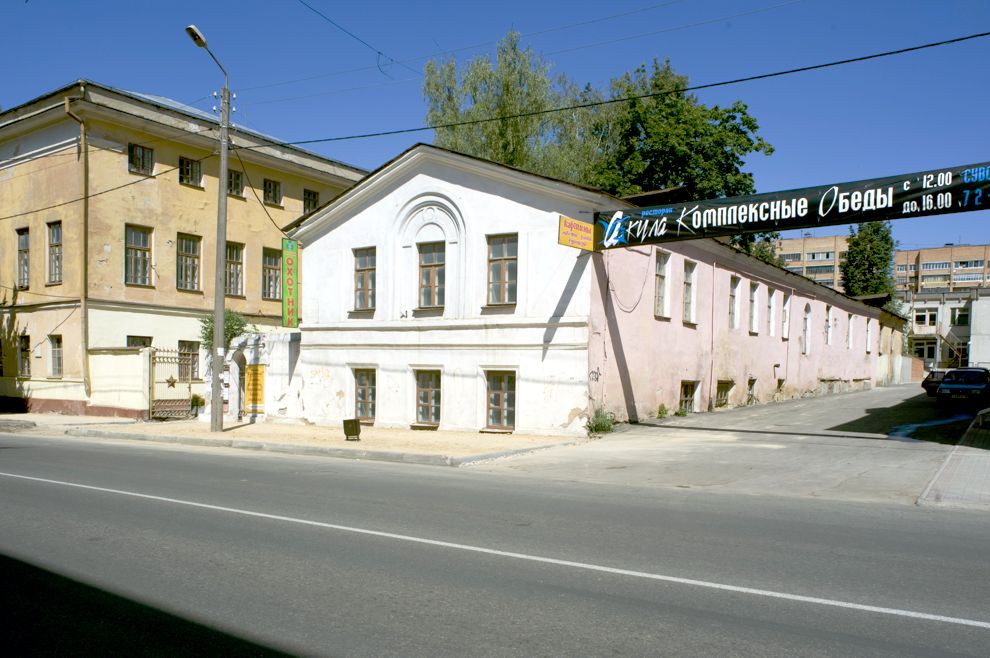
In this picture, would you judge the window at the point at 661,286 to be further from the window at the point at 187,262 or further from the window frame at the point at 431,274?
the window at the point at 187,262

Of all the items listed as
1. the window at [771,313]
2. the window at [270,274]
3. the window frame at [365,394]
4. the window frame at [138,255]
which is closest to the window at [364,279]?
the window frame at [365,394]

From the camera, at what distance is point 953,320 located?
262 ft

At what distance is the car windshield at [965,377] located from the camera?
30281 millimetres

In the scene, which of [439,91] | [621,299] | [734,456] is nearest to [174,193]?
[439,91]

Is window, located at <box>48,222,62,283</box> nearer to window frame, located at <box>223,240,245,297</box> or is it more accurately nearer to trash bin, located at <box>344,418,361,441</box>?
window frame, located at <box>223,240,245,297</box>

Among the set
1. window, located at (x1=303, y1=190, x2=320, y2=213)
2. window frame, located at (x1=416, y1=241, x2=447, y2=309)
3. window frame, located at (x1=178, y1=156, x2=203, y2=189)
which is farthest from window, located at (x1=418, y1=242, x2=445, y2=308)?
window, located at (x1=303, y1=190, x2=320, y2=213)

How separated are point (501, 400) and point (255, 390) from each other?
9013 millimetres

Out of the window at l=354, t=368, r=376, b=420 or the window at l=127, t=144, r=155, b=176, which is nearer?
the window at l=354, t=368, r=376, b=420

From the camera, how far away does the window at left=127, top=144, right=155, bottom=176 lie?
2895cm

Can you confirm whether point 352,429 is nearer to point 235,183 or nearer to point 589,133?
point 235,183

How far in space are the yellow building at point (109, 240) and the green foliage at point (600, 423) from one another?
15.6 meters

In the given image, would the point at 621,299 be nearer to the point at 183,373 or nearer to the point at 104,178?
the point at 183,373

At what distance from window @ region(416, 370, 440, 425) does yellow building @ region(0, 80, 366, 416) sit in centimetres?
1034

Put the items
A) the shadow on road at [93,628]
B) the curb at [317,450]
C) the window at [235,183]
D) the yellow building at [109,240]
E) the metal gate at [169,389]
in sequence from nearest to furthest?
1. the shadow on road at [93,628]
2. the curb at [317,450]
3. the metal gate at [169,389]
4. the yellow building at [109,240]
5. the window at [235,183]
